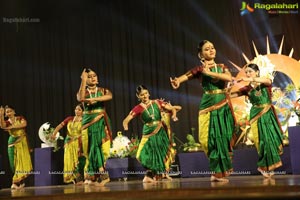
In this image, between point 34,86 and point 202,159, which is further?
point 34,86

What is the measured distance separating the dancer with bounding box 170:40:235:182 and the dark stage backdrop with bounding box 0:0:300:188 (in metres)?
3.98

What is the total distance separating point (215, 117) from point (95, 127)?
1.45 metres

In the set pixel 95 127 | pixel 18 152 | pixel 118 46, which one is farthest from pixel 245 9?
pixel 18 152

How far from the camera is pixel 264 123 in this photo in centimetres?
466

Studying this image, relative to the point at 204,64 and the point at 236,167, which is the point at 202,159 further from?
the point at 204,64

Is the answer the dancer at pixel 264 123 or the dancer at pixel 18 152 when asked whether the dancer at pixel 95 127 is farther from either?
the dancer at pixel 18 152

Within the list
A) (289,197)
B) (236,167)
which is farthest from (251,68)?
(289,197)

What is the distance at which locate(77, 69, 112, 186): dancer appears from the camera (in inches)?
203

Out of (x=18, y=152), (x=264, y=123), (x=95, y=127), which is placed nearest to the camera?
(x=264, y=123)

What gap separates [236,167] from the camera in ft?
22.0

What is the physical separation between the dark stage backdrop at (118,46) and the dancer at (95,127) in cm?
367

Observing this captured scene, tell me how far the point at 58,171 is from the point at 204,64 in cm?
473

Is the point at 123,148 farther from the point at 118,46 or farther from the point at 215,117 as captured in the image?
the point at 215,117

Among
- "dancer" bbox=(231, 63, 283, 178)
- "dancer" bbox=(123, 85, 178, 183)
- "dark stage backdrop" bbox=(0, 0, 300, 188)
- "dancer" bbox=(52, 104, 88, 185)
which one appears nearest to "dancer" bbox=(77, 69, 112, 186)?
"dancer" bbox=(123, 85, 178, 183)
